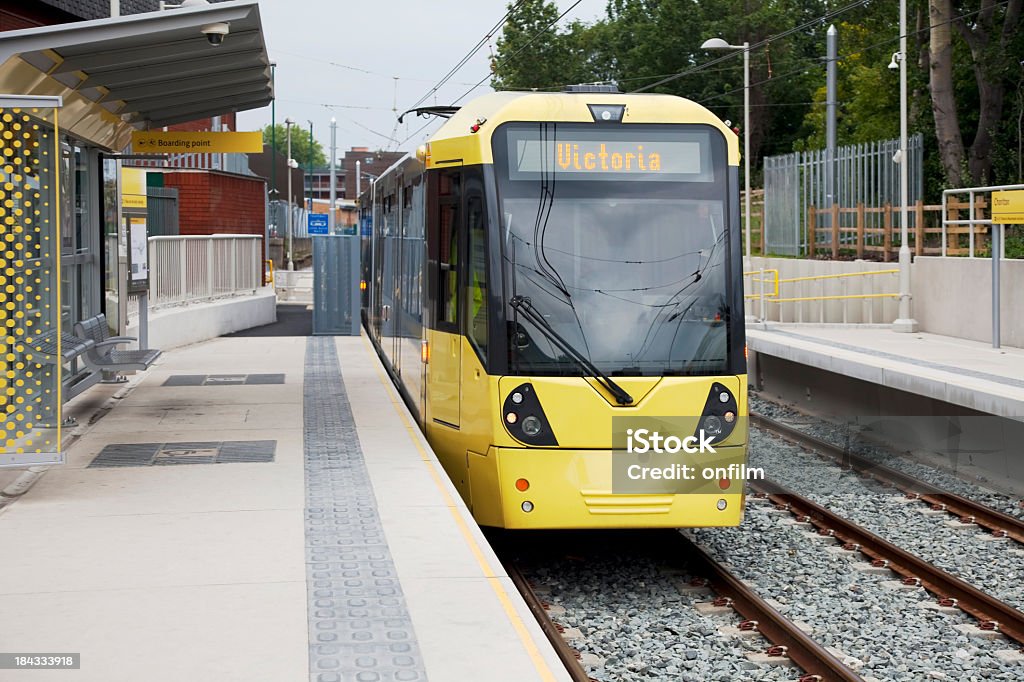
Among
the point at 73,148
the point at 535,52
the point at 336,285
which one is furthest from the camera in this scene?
the point at 535,52

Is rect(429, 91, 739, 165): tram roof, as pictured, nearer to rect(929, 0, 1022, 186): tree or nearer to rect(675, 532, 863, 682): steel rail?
rect(675, 532, 863, 682): steel rail

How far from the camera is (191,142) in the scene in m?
16.8

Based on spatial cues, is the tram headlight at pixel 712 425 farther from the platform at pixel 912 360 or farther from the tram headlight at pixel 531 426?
the platform at pixel 912 360

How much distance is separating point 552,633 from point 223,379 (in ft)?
36.1

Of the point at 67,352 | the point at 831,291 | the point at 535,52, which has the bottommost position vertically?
the point at 67,352

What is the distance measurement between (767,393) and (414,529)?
583 inches

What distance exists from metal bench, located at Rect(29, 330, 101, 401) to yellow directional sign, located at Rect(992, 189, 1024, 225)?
11934 millimetres

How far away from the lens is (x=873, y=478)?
1456 cm

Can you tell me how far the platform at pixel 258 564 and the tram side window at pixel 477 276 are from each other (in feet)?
3.86

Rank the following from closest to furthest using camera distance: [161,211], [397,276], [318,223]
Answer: [397,276], [161,211], [318,223]

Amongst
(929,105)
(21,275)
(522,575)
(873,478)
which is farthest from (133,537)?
(929,105)

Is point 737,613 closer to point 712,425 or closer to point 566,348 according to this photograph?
point 712,425

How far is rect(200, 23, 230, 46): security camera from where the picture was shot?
11.0 meters

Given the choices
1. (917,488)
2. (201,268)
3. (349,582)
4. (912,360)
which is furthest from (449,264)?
(201,268)
